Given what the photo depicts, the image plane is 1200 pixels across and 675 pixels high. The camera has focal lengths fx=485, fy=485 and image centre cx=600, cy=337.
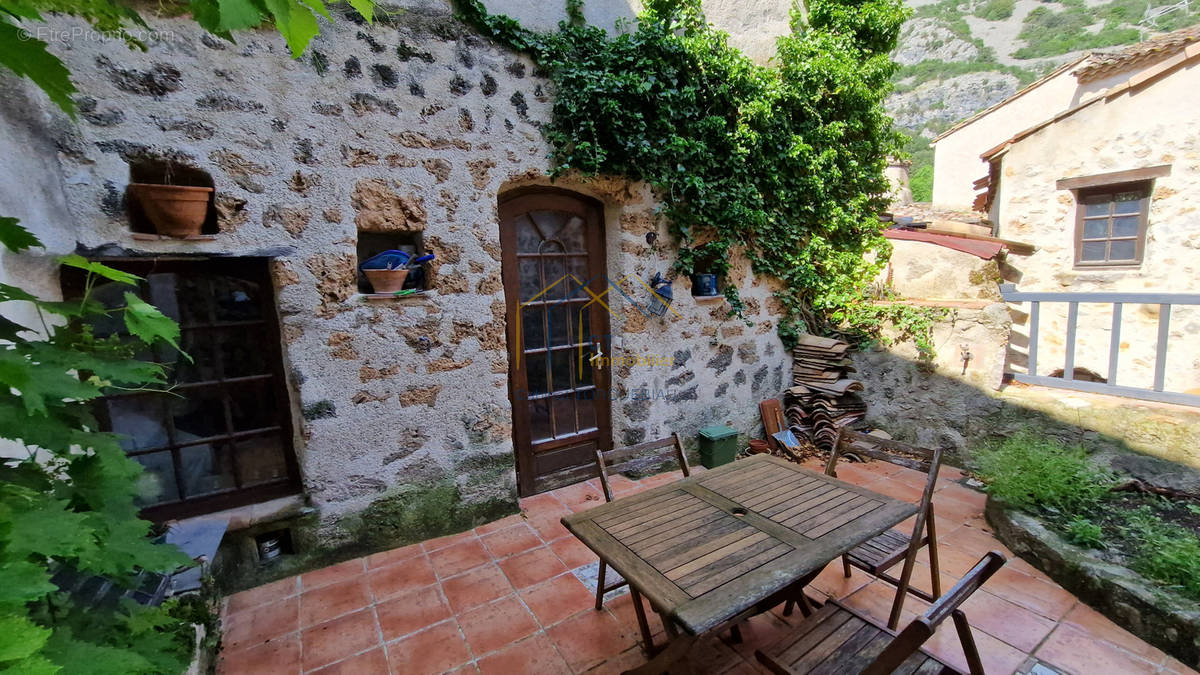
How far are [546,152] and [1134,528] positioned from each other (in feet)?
12.1

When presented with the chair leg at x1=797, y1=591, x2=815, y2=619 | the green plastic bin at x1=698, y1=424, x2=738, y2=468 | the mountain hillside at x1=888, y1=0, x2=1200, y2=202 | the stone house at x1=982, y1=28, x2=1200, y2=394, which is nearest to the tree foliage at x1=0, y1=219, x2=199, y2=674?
the chair leg at x1=797, y1=591, x2=815, y2=619

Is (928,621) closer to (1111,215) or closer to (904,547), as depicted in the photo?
(904,547)

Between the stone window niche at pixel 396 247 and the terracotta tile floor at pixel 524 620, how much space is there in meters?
1.53

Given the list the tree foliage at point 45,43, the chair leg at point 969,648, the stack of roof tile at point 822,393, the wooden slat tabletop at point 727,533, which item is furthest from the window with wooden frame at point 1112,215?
the tree foliage at point 45,43

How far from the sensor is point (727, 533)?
1.77 m

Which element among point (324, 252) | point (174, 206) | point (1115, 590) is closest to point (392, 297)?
point (324, 252)

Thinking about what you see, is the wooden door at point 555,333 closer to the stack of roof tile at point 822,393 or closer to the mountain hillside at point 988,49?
the stack of roof tile at point 822,393

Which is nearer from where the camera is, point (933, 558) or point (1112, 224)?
point (933, 558)

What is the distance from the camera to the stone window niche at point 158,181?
7.15 feet

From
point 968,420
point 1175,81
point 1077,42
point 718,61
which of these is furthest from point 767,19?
point 1077,42

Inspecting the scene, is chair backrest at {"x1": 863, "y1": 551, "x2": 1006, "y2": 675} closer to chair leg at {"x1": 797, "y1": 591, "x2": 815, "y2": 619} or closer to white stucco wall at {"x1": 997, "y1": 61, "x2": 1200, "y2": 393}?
chair leg at {"x1": 797, "y1": 591, "x2": 815, "y2": 619}

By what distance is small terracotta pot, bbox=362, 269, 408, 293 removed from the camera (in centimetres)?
261

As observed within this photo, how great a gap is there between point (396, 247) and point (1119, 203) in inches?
323

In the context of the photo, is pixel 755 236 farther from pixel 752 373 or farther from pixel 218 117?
pixel 218 117
